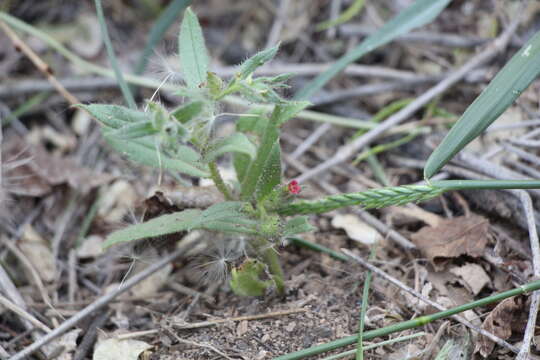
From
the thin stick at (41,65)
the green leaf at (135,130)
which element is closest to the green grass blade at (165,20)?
the thin stick at (41,65)

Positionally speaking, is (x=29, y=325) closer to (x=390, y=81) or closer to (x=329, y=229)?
(x=329, y=229)

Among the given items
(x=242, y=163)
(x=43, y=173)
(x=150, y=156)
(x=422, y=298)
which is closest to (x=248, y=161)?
(x=242, y=163)

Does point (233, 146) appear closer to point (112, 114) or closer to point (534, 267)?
point (112, 114)

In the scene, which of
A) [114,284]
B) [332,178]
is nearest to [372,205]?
[332,178]

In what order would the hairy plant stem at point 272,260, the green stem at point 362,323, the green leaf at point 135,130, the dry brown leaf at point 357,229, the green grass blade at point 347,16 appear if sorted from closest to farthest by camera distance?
1. the green leaf at point 135,130
2. the green stem at point 362,323
3. the hairy plant stem at point 272,260
4. the dry brown leaf at point 357,229
5. the green grass blade at point 347,16

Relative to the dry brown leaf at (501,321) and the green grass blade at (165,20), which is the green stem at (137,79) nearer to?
the green grass blade at (165,20)
